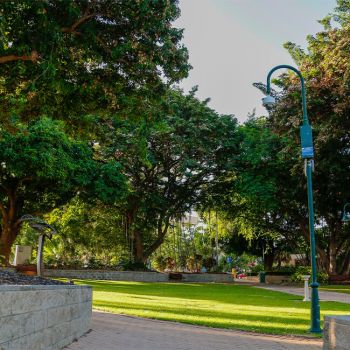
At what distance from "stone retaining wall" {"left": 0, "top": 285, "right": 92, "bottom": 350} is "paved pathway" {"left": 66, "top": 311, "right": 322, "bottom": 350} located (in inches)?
16.0

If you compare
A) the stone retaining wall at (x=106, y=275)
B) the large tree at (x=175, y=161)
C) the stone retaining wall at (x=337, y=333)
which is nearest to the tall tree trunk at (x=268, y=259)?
the large tree at (x=175, y=161)

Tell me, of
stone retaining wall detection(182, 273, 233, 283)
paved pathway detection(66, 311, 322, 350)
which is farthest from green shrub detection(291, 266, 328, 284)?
paved pathway detection(66, 311, 322, 350)

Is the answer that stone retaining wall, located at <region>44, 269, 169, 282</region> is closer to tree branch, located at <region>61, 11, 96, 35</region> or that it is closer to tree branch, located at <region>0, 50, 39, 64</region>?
tree branch, located at <region>0, 50, 39, 64</region>

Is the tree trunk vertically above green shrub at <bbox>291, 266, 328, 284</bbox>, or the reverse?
the tree trunk

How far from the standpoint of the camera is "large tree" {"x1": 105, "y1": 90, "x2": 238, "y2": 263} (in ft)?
105

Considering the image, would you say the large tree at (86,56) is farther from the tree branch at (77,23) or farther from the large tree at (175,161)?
the large tree at (175,161)

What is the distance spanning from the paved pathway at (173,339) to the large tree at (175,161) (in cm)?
1934

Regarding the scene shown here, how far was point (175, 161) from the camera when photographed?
33.9m

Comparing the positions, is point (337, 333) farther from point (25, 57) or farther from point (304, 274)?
point (304, 274)

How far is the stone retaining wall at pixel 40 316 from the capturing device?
552 cm

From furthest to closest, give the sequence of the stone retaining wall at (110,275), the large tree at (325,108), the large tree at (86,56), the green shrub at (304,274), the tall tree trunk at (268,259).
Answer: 1. the tall tree trunk at (268,259)
2. the stone retaining wall at (110,275)
3. the green shrub at (304,274)
4. the large tree at (325,108)
5. the large tree at (86,56)

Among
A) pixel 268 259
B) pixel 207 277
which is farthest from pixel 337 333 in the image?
pixel 268 259

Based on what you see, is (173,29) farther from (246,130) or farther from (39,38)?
(246,130)

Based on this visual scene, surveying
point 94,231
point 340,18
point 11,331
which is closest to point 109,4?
point 11,331
